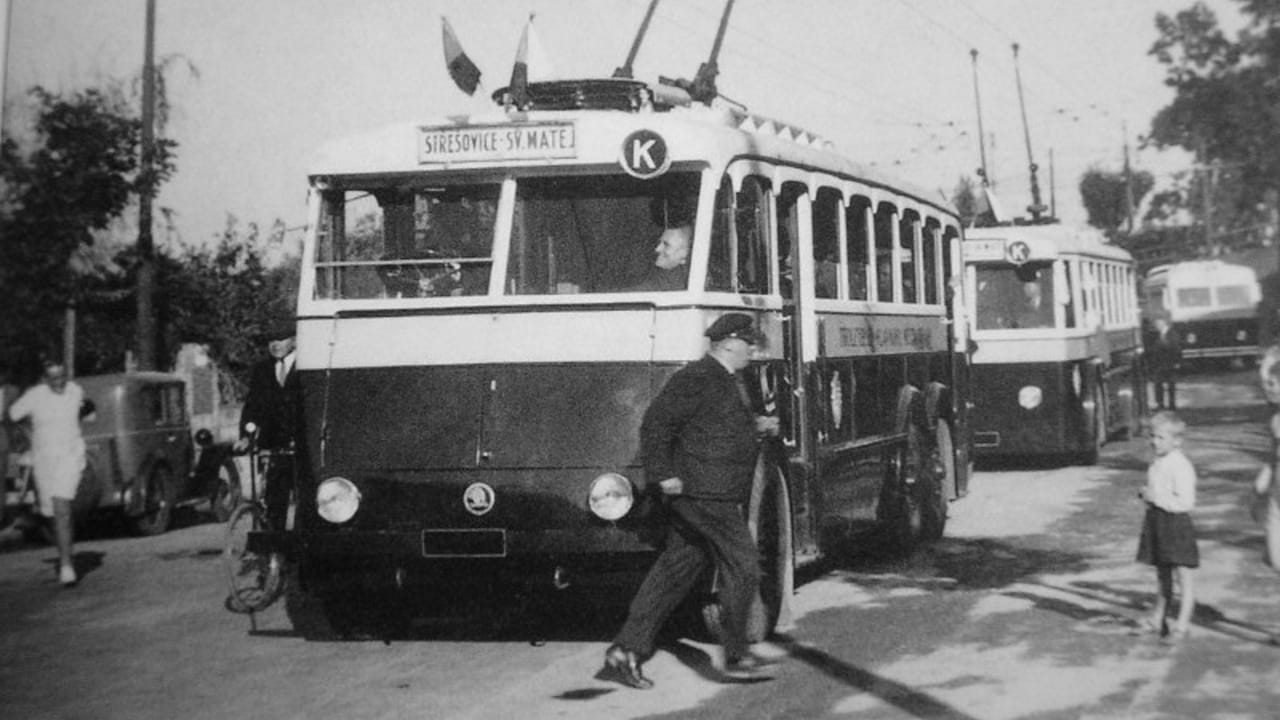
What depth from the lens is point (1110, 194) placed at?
18.2 m

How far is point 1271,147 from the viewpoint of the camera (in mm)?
9523

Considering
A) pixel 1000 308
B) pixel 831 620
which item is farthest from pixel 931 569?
pixel 1000 308

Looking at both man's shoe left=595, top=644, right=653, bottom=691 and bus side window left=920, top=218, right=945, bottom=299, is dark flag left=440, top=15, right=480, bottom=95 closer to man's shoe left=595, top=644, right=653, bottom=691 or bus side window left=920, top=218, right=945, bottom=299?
man's shoe left=595, top=644, right=653, bottom=691

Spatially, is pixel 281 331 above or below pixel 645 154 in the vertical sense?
below

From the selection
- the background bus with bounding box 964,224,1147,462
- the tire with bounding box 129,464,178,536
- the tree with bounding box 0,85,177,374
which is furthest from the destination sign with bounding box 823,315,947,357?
the tire with bounding box 129,464,178,536

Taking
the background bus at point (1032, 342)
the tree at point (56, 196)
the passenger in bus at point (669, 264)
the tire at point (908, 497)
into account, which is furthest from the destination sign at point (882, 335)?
the background bus at point (1032, 342)

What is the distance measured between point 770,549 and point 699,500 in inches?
61.3

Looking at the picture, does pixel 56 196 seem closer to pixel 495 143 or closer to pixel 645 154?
pixel 495 143

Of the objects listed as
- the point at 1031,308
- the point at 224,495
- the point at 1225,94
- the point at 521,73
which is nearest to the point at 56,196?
the point at 521,73

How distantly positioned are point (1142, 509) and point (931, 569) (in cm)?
371

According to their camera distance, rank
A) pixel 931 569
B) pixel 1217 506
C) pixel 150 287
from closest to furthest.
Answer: pixel 150 287 < pixel 931 569 < pixel 1217 506

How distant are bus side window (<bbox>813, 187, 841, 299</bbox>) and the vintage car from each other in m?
7.50

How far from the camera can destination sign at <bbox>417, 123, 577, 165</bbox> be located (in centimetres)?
888

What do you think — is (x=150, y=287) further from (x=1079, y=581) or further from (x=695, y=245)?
(x=1079, y=581)
